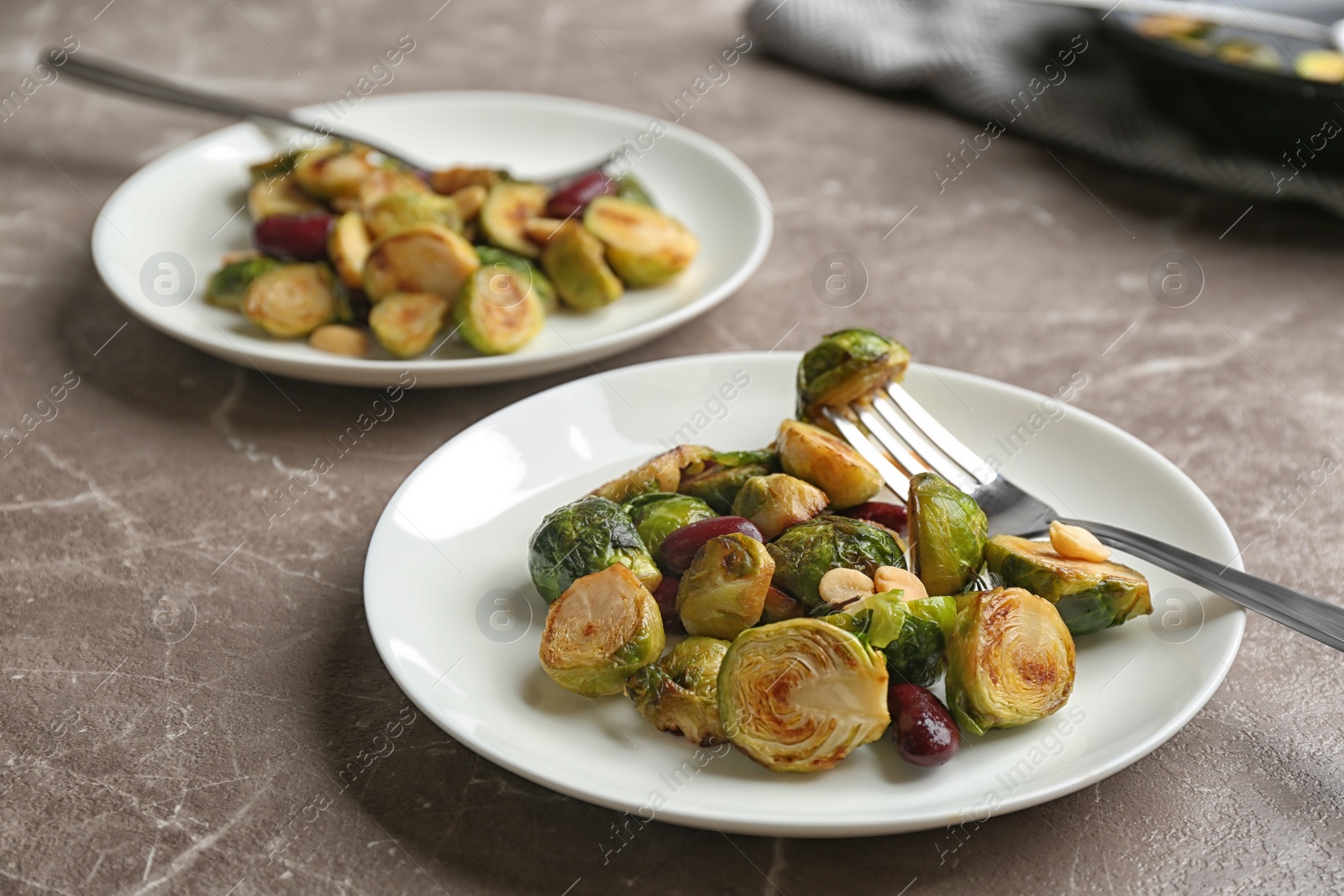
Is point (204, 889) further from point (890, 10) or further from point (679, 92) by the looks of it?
point (890, 10)

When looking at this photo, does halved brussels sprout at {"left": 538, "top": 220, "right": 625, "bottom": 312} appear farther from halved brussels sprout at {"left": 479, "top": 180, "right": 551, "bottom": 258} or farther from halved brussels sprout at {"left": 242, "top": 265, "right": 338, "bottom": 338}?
halved brussels sprout at {"left": 242, "top": 265, "right": 338, "bottom": 338}

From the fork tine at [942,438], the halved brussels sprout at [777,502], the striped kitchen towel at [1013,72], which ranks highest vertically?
the halved brussels sprout at [777,502]

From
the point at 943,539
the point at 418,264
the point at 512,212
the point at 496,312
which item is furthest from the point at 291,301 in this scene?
the point at 943,539

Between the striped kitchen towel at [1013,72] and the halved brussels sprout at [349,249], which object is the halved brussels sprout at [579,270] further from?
the striped kitchen towel at [1013,72]

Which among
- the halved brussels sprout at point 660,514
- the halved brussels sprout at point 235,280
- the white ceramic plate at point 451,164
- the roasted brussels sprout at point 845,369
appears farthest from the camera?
the halved brussels sprout at point 235,280

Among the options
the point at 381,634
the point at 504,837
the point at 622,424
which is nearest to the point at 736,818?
the point at 504,837

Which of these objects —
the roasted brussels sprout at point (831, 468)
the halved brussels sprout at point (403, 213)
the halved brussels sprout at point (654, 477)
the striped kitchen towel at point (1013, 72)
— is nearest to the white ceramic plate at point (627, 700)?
the halved brussels sprout at point (654, 477)
